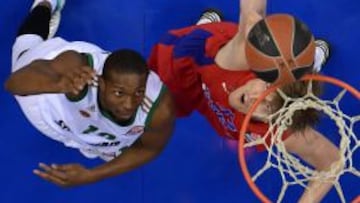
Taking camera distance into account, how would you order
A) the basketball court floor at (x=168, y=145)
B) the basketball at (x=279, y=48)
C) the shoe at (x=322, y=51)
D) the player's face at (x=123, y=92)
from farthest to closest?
the basketball court floor at (x=168, y=145) → the shoe at (x=322, y=51) → the player's face at (x=123, y=92) → the basketball at (x=279, y=48)

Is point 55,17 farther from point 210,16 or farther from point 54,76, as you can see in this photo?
point 54,76

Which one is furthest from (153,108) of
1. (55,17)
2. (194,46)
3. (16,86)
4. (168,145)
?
(55,17)

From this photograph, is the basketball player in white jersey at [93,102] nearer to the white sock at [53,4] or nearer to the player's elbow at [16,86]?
the player's elbow at [16,86]

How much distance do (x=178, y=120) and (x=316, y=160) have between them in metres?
0.72

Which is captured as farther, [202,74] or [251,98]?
[202,74]

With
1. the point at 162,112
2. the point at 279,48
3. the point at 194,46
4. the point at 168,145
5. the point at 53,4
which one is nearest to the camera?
the point at 279,48

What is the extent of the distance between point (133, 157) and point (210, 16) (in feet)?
2.51

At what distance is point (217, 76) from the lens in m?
2.04

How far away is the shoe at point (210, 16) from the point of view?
266 cm

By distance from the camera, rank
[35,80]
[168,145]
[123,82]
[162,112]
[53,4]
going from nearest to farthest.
Result: 1. [123,82]
2. [35,80]
3. [162,112]
4. [53,4]
5. [168,145]

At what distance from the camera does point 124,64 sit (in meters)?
1.88

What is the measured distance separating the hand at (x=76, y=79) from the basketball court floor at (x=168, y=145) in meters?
0.88

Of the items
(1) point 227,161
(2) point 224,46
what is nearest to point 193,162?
(1) point 227,161

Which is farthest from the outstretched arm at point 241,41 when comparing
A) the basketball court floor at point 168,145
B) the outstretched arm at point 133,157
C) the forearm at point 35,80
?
the basketball court floor at point 168,145
